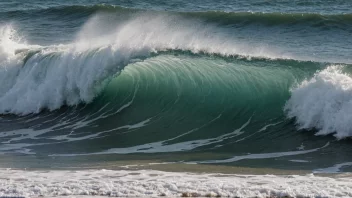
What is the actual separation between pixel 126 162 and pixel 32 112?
4567 mm

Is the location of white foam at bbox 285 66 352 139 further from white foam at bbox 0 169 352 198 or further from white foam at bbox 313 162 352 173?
white foam at bbox 0 169 352 198

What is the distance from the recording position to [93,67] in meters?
14.5

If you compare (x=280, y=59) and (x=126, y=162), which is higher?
(x=280, y=59)

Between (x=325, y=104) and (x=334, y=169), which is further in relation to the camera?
(x=325, y=104)

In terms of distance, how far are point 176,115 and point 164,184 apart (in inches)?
194

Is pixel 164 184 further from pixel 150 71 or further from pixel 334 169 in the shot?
pixel 150 71

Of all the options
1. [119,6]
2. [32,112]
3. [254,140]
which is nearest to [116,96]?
[32,112]

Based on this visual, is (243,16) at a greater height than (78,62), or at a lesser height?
greater

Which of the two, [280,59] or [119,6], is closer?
[280,59]

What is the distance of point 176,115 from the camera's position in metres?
13.7

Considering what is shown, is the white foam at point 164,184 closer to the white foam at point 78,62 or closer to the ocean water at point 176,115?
the ocean water at point 176,115

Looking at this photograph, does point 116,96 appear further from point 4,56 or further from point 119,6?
point 119,6

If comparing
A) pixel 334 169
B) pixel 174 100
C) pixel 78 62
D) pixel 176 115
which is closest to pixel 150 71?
pixel 174 100

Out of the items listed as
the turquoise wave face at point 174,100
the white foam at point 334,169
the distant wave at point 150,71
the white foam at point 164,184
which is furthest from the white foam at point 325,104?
the white foam at point 164,184
